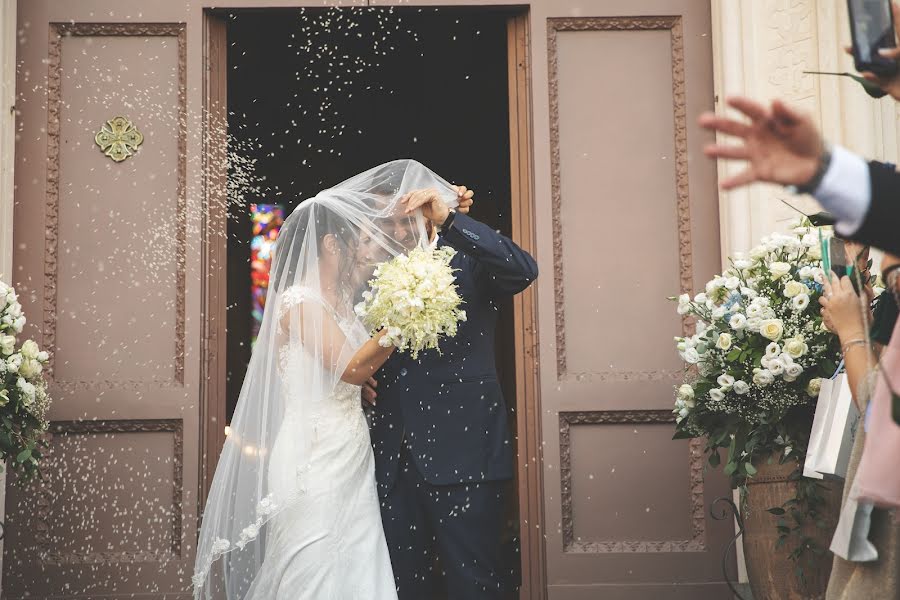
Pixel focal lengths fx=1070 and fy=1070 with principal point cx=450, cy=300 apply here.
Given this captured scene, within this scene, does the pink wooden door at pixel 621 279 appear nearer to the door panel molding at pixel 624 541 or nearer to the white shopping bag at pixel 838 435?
the door panel molding at pixel 624 541

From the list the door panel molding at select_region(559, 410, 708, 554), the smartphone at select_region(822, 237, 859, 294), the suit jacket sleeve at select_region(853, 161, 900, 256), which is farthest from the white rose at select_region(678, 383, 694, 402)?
the suit jacket sleeve at select_region(853, 161, 900, 256)

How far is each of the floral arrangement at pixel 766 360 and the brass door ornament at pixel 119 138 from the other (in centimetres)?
253

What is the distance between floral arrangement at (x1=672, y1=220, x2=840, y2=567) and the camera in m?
3.57

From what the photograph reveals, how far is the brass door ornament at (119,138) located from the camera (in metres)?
4.77

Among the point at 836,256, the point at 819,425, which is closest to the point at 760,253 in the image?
the point at 836,256

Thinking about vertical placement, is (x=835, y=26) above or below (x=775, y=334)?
above

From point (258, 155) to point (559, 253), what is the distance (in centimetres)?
483

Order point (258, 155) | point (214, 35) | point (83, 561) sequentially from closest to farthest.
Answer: point (83, 561) < point (214, 35) < point (258, 155)

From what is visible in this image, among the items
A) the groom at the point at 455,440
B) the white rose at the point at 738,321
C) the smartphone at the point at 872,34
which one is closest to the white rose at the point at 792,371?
the white rose at the point at 738,321

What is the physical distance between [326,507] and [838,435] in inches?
69.6

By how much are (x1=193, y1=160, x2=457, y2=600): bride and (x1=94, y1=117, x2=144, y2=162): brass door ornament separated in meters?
1.18

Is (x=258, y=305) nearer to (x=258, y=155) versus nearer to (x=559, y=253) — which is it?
(x=258, y=155)

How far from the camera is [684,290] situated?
15.6 ft

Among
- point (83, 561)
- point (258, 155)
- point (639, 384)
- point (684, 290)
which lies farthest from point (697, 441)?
point (258, 155)
